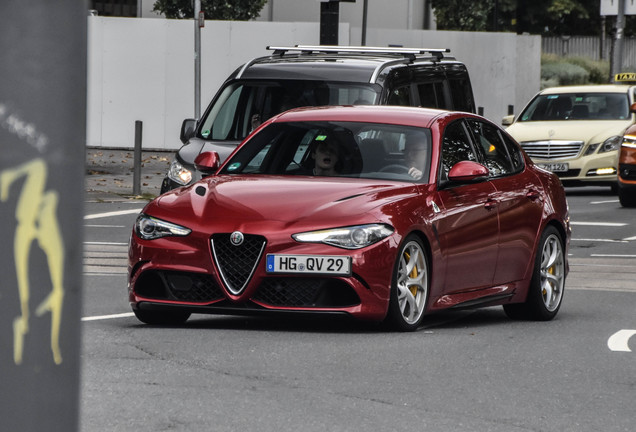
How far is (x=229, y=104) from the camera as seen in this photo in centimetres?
1427

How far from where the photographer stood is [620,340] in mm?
8641

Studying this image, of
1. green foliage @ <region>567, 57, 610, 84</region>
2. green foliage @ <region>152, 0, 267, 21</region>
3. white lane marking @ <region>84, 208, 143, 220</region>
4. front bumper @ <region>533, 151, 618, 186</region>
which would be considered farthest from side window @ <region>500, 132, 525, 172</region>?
green foliage @ <region>567, 57, 610, 84</region>

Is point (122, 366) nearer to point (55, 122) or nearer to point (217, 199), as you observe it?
point (217, 199)

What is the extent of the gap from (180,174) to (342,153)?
4489 mm

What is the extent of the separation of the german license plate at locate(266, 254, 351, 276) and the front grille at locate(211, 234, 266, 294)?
10cm

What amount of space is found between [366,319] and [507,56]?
2938 cm

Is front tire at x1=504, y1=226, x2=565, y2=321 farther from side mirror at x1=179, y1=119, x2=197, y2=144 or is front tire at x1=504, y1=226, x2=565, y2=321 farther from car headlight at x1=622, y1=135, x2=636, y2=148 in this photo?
car headlight at x1=622, y1=135, x2=636, y2=148

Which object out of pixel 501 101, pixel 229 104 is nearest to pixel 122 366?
pixel 229 104

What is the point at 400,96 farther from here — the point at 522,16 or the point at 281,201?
the point at 522,16

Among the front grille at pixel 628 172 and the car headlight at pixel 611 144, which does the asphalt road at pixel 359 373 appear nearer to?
the front grille at pixel 628 172

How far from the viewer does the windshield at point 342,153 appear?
9.24 metres

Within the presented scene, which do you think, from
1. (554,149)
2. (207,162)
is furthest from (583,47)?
(207,162)

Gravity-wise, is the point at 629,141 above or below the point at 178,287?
above

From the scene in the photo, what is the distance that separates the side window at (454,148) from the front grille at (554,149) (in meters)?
13.3
